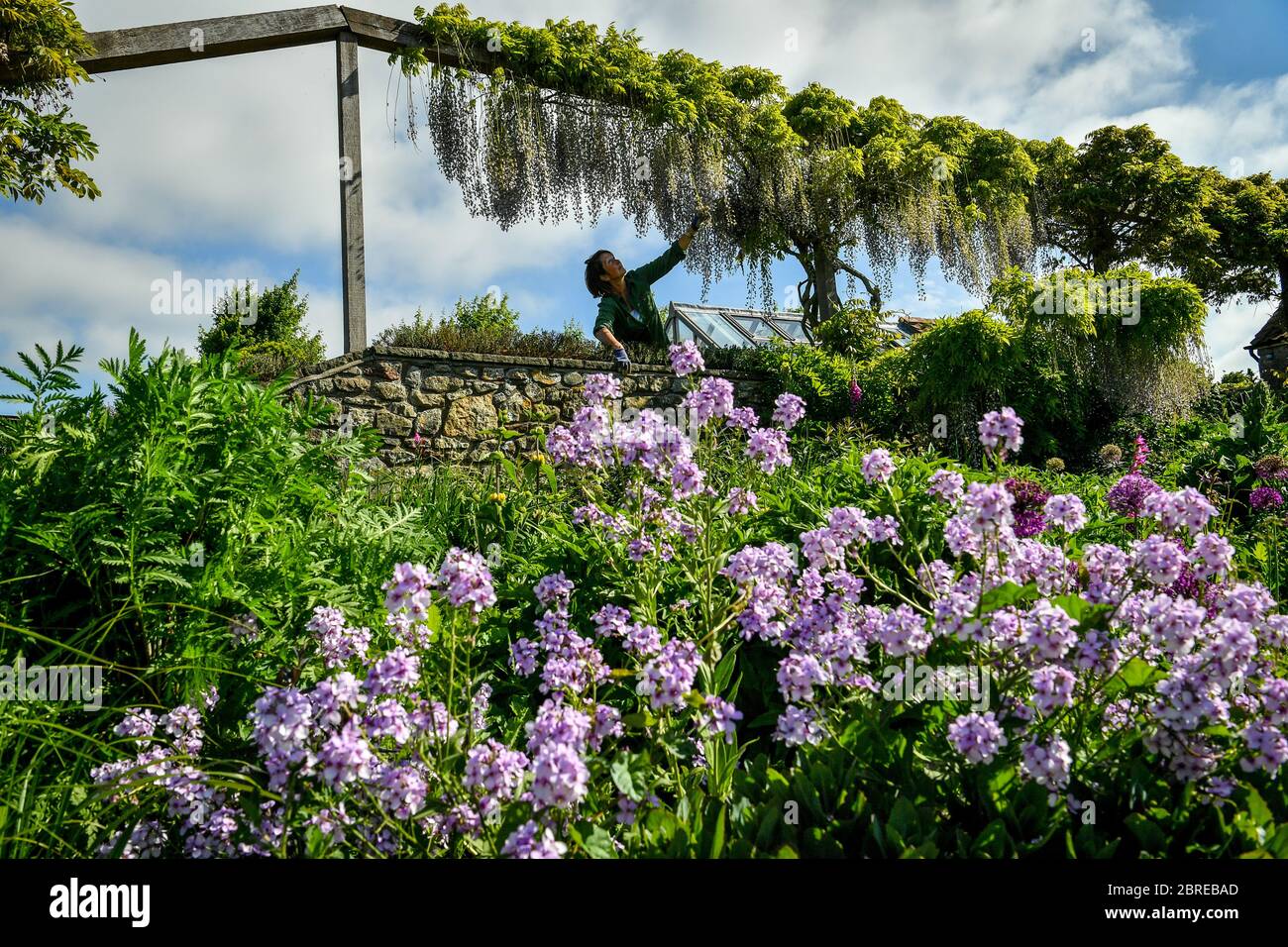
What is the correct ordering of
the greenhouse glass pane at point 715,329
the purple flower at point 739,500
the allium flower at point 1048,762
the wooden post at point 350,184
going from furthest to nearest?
the greenhouse glass pane at point 715,329 → the wooden post at point 350,184 → the purple flower at point 739,500 → the allium flower at point 1048,762

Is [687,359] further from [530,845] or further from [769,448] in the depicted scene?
[530,845]

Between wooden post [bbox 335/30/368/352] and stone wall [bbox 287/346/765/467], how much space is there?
78 cm

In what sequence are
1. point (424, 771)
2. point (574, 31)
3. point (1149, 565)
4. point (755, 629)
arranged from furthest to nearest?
point (574, 31) < point (755, 629) < point (1149, 565) < point (424, 771)

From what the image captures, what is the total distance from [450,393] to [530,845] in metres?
6.98

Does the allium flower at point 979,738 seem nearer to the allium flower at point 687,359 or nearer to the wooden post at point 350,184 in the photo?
the allium flower at point 687,359

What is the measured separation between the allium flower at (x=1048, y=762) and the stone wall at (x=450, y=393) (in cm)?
596

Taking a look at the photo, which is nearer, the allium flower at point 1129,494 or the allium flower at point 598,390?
the allium flower at point 598,390

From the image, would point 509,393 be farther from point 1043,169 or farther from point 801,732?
point 1043,169

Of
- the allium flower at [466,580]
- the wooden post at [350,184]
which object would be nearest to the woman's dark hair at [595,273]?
the wooden post at [350,184]

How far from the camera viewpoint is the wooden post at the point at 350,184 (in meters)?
8.27

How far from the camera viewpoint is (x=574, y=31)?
9.98 metres

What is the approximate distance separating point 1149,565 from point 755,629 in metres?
0.90

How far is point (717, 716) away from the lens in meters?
1.70
